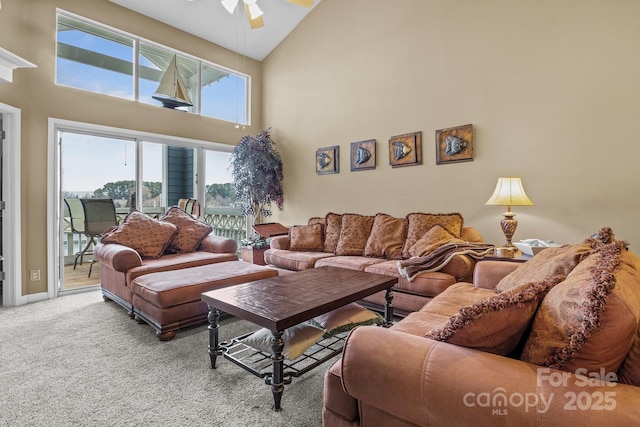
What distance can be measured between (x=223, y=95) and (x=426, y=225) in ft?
12.9

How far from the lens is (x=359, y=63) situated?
178 inches

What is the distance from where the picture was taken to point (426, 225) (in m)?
3.58

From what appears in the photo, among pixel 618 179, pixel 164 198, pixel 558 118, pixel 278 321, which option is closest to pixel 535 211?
pixel 618 179

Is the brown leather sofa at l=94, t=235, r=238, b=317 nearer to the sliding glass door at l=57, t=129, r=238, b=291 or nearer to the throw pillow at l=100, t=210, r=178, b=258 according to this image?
the throw pillow at l=100, t=210, r=178, b=258

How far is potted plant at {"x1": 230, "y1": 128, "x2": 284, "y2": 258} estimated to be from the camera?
5129 mm

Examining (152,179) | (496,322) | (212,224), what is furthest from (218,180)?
(496,322)

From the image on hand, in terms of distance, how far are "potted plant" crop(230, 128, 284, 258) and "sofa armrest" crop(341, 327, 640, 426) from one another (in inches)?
160

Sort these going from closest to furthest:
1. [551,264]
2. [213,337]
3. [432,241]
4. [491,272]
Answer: [551,264], [213,337], [491,272], [432,241]

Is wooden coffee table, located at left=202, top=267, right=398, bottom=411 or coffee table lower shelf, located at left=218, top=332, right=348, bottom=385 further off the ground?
wooden coffee table, located at left=202, top=267, right=398, bottom=411

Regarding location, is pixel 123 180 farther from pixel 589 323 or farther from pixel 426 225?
pixel 589 323

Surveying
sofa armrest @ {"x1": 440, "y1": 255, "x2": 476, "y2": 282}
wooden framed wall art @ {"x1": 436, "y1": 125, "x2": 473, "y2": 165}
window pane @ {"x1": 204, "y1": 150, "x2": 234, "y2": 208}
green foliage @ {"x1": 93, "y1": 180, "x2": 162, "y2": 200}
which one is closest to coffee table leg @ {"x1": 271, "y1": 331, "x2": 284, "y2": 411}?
sofa armrest @ {"x1": 440, "y1": 255, "x2": 476, "y2": 282}

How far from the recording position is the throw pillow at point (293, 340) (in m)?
1.92

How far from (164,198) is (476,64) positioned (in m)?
4.35

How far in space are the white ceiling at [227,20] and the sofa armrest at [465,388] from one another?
4.97m
